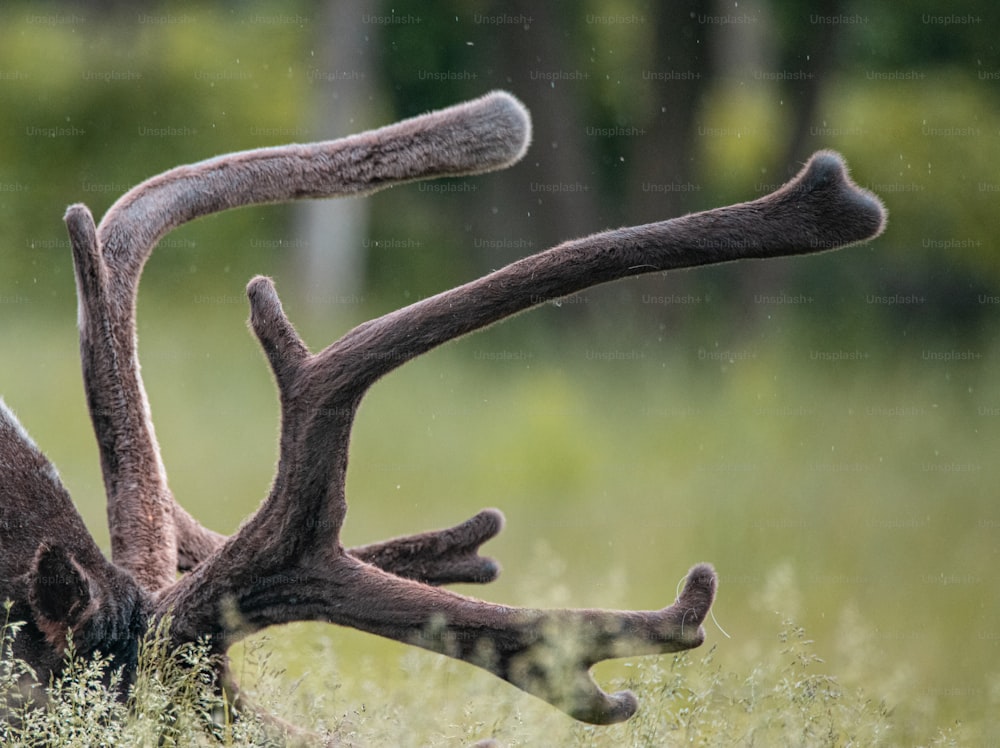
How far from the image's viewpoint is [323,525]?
262 cm

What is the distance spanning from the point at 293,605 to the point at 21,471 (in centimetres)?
55

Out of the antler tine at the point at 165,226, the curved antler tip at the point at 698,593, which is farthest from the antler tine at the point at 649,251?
the antler tine at the point at 165,226

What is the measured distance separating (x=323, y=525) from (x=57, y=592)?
1.53 feet

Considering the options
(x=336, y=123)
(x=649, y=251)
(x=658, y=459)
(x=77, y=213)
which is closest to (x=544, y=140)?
(x=336, y=123)

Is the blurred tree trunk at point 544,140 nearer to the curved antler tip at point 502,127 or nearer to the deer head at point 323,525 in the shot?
the curved antler tip at point 502,127

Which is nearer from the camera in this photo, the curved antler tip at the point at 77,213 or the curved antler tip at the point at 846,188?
the curved antler tip at the point at 846,188

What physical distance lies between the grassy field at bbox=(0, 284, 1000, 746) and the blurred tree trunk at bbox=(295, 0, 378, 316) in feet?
5.35

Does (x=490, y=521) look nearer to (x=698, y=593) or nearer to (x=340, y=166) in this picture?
(x=698, y=593)

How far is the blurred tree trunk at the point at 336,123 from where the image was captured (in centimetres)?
1304

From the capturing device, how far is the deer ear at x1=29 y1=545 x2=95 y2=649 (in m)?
2.48

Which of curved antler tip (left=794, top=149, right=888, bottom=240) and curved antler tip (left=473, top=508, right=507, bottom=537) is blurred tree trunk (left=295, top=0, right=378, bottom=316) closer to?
curved antler tip (left=473, top=508, right=507, bottom=537)

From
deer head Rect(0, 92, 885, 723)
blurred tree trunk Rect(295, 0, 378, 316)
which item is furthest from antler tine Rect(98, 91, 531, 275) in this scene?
blurred tree trunk Rect(295, 0, 378, 316)

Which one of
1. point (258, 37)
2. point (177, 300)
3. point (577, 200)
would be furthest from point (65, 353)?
point (258, 37)

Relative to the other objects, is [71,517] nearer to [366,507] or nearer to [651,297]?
[366,507]
